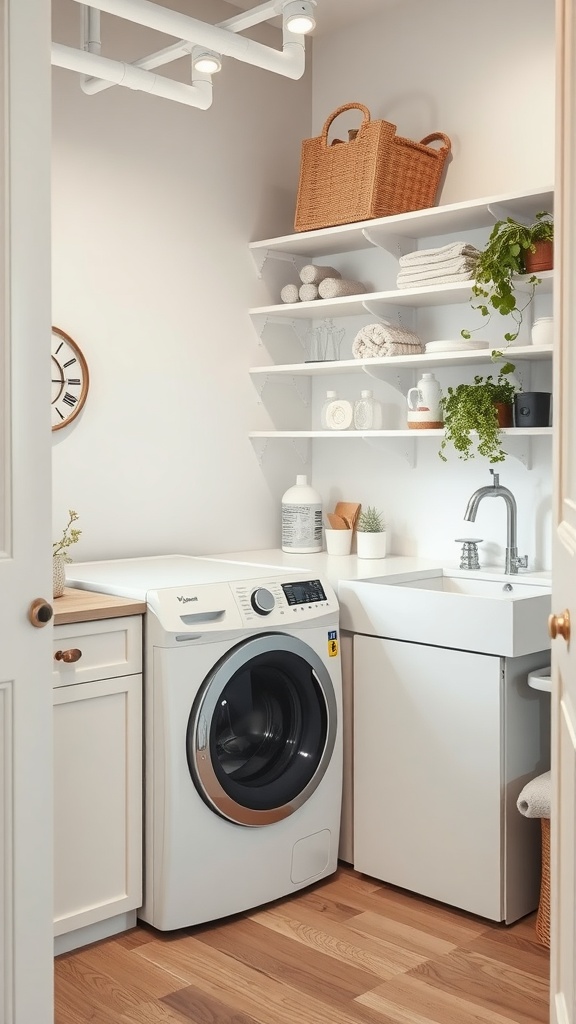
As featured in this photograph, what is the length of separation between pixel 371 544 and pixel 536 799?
120cm

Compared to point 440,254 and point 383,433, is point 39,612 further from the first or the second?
point 440,254

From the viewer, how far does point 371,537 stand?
137 inches

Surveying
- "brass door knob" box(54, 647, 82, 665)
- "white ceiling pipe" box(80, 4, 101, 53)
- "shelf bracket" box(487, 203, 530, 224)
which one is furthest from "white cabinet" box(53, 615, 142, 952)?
"white ceiling pipe" box(80, 4, 101, 53)

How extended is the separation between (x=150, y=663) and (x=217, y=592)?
26cm

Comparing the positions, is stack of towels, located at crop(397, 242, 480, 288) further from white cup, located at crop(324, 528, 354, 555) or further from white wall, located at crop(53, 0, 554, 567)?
white cup, located at crop(324, 528, 354, 555)

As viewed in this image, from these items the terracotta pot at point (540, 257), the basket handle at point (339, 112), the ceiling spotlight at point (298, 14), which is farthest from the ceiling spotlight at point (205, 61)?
the terracotta pot at point (540, 257)

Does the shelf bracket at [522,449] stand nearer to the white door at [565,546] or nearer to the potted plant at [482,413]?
the potted plant at [482,413]

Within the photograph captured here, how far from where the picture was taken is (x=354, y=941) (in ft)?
8.55

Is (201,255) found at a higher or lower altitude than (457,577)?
higher

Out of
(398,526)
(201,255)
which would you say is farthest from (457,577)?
(201,255)

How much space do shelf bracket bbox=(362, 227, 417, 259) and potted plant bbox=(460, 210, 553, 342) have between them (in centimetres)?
52

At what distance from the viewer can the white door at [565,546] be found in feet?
4.39

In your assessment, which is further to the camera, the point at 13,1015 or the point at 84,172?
the point at 84,172

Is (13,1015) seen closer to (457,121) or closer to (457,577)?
(457,577)
